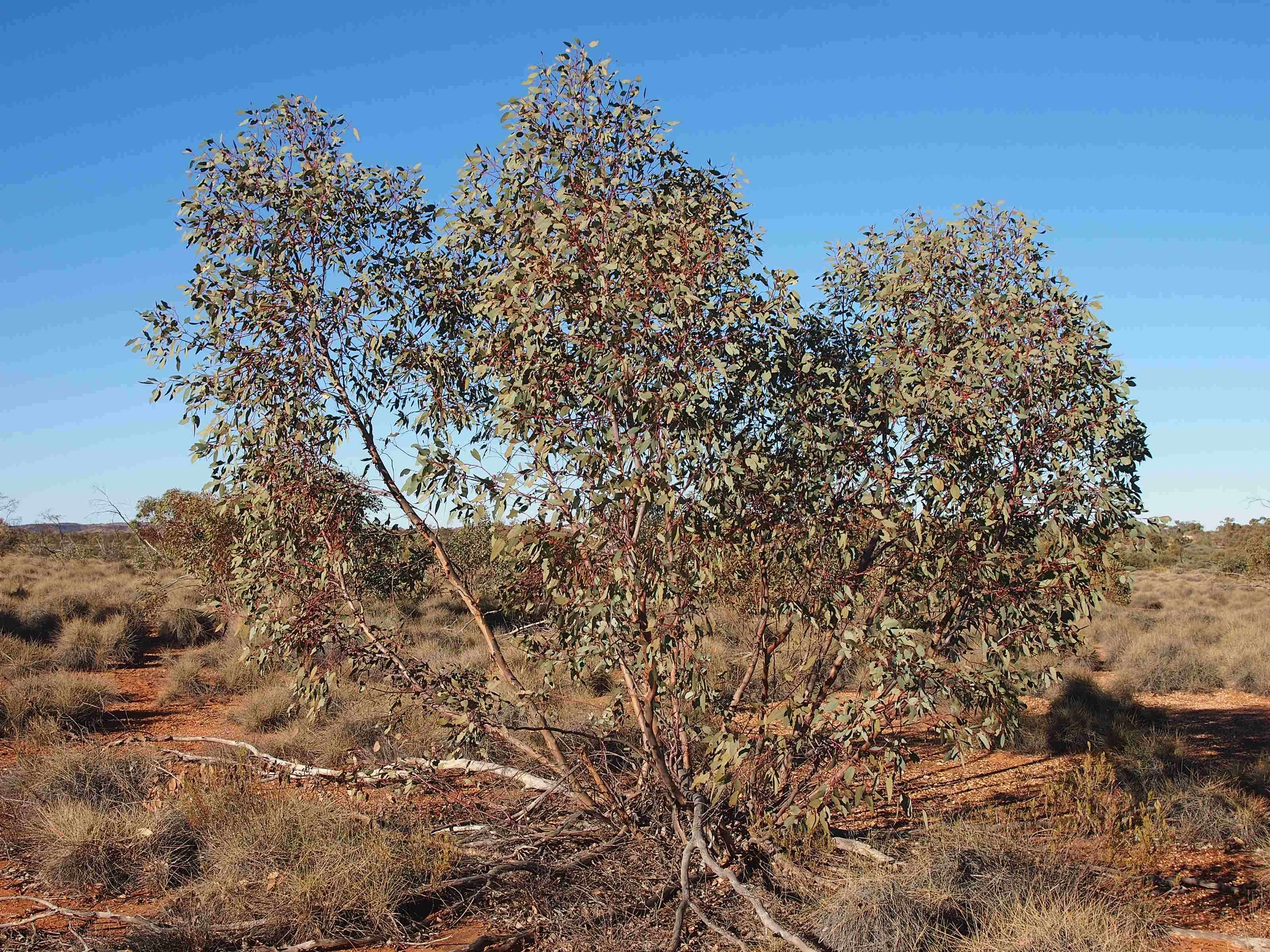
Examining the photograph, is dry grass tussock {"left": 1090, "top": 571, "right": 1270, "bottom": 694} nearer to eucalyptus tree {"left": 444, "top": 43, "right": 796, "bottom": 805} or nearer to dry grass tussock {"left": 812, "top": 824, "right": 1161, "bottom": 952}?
dry grass tussock {"left": 812, "top": 824, "right": 1161, "bottom": 952}

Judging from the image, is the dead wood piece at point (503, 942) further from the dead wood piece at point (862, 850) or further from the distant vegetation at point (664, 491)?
the dead wood piece at point (862, 850)

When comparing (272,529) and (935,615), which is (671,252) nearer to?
(935,615)

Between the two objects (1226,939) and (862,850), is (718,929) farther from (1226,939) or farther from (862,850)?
(1226,939)

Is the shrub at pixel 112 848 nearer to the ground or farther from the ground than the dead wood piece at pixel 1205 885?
farther from the ground

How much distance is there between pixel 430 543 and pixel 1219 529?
44898 millimetres

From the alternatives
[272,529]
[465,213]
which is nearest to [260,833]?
[272,529]

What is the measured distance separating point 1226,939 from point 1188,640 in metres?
12.9

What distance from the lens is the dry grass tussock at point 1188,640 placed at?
44.4 ft

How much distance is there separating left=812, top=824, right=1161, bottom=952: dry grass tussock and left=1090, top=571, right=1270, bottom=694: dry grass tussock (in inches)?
354

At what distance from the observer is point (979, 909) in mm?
4992

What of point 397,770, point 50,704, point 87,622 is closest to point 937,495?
point 397,770

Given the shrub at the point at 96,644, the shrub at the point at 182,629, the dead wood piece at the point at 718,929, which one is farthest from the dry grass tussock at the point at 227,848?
the shrub at the point at 182,629

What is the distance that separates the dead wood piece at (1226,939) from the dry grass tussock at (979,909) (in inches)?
4.9

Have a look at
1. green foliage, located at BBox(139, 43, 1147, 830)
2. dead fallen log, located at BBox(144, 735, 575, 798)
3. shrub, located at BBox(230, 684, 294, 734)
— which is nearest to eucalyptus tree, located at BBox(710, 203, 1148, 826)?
green foliage, located at BBox(139, 43, 1147, 830)
